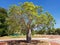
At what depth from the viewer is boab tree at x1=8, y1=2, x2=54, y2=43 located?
76.2 feet

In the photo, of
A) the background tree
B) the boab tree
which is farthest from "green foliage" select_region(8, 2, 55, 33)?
the background tree

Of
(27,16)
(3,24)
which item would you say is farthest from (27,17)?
(3,24)

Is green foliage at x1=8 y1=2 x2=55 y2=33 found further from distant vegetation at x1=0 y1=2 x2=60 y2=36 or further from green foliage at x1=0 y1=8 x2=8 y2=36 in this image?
green foliage at x1=0 y1=8 x2=8 y2=36

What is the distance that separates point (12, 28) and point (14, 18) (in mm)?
1862

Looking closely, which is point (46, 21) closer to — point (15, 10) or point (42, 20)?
point (42, 20)

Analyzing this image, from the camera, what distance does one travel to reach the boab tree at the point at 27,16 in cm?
2323

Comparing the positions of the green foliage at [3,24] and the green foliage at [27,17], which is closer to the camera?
the green foliage at [27,17]

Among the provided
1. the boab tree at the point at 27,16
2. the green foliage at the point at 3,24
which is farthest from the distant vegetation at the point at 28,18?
the green foliage at the point at 3,24

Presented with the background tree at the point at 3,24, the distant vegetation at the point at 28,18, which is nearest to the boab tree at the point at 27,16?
the distant vegetation at the point at 28,18

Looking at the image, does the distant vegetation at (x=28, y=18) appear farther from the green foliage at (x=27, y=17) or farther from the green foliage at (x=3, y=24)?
the green foliage at (x=3, y=24)

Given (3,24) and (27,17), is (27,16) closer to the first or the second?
(27,17)

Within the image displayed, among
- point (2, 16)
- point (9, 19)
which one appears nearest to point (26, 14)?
point (9, 19)

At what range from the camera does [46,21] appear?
949 inches

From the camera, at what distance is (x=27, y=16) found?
23.5 metres
